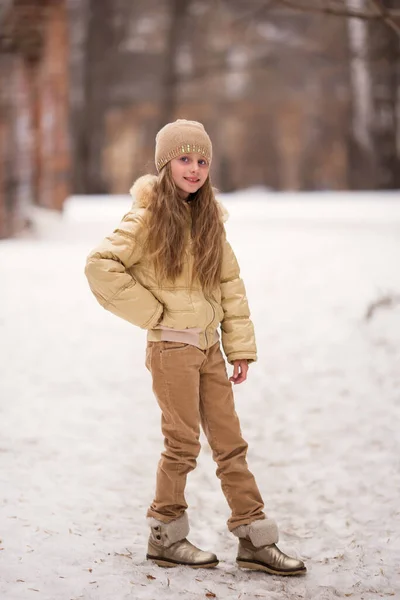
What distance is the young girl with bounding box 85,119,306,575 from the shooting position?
3.48 m

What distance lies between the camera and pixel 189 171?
11.6 feet

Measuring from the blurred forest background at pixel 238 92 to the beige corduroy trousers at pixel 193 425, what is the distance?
16.4 meters

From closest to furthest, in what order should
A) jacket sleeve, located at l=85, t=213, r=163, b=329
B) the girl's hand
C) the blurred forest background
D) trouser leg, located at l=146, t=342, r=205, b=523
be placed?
jacket sleeve, located at l=85, t=213, r=163, b=329
trouser leg, located at l=146, t=342, r=205, b=523
the girl's hand
the blurred forest background

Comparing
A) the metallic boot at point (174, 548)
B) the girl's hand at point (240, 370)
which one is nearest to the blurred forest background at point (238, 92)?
the girl's hand at point (240, 370)

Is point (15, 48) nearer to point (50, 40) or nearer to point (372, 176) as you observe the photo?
point (50, 40)

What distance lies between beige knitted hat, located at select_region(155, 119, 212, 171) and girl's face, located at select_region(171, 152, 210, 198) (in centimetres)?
2

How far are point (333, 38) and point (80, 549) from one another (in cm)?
1793

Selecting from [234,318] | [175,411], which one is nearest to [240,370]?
[234,318]

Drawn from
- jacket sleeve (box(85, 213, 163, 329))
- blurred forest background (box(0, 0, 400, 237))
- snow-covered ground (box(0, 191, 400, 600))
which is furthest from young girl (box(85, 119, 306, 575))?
blurred forest background (box(0, 0, 400, 237))

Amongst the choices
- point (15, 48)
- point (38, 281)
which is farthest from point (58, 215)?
point (38, 281)

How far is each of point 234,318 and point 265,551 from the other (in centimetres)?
95

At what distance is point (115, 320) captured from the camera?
23.7 feet

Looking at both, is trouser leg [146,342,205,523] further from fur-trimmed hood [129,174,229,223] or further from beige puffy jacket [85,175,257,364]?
fur-trimmed hood [129,174,229,223]

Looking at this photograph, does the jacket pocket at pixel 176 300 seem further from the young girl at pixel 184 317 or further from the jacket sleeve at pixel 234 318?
the jacket sleeve at pixel 234 318
